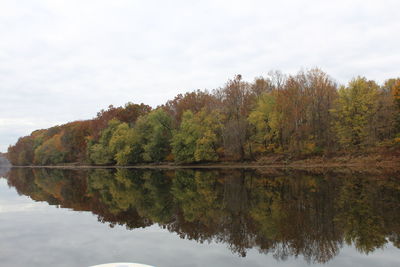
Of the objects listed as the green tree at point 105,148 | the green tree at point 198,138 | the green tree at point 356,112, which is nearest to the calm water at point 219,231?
the green tree at point 356,112

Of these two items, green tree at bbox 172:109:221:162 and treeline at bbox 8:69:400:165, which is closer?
treeline at bbox 8:69:400:165

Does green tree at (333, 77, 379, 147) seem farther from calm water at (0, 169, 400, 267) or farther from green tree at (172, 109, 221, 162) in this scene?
calm water at (0, 169, 400, 267)

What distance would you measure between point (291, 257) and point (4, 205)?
21.4 meters

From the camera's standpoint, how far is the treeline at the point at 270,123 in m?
49.2

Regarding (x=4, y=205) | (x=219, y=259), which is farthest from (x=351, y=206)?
(x=4, y=205)

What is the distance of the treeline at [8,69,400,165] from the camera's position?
49.2 metres

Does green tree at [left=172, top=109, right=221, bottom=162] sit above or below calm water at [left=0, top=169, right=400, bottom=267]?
above

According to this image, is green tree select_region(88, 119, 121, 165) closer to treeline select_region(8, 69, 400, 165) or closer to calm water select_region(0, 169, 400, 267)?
treeline select_region(8, 69, 400, 165)

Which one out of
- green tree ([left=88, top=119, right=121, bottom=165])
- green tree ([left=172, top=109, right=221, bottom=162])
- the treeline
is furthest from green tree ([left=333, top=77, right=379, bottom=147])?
green tree ([left=88, top=119, right=121, bottom=165])

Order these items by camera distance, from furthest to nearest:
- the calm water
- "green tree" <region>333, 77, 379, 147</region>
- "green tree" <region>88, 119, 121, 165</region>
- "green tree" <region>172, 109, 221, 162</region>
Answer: "green tree" <region>88, 119, 121, 165</region>, "green tree" <region>172, 109, 221, 162</region>, "green tree" <region>333, 77, 379, 147</region>, the calm water

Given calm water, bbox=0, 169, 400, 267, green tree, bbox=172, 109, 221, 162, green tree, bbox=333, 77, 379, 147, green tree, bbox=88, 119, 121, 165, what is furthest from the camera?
green tree, bbox=88, 119, 121, 165

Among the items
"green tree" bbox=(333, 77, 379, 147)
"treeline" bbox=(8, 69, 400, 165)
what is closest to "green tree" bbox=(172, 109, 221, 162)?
"treeline" bbox=(8, 69, 400, 165)

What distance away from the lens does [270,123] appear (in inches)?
2117

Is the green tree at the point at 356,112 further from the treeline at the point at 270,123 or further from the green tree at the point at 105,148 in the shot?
the green tree at the point at 105,148
